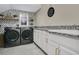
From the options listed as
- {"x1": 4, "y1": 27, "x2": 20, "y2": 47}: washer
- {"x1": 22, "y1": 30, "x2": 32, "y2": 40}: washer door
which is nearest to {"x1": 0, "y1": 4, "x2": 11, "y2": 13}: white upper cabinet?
{"x1": 4, "y1": 27, "x2": 20, "y2": 47}: washer

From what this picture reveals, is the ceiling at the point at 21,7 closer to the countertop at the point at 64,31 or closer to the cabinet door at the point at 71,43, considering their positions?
the countertop at the point at 64,31

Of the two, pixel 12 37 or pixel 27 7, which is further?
pixel 12 37

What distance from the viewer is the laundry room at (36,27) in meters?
1.42

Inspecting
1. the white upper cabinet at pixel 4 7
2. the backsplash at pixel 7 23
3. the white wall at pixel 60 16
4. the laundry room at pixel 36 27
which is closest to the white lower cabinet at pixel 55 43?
the laundry room at pixel 36 27

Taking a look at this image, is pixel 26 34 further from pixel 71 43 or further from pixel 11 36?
pixel 71 43

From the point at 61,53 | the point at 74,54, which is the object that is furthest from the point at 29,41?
the point at 74,54

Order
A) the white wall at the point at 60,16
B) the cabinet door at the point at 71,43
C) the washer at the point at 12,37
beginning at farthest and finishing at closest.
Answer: the washer at the point at 12,37 < the white wall at the point at 60,16 < the cabinet door at the point at 71,43

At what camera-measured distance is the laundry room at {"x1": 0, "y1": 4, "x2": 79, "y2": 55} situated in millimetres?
1419

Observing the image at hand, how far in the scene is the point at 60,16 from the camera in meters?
1.54

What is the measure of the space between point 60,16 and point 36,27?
35 centimetres

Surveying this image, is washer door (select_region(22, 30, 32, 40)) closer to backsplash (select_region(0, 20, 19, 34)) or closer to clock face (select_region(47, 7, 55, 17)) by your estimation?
backsplash (select_region(0, 20, 19, 34))

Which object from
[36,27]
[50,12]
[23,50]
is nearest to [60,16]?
[50,12]
